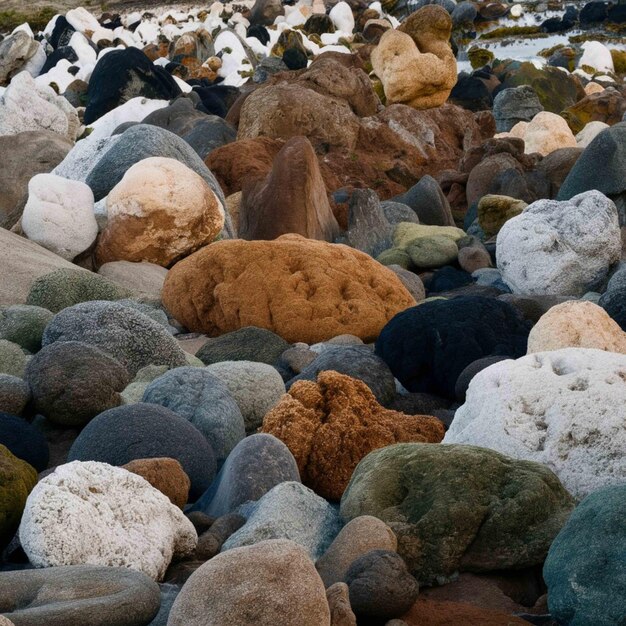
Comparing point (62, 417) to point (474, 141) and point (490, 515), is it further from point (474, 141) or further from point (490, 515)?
point (474, 141)

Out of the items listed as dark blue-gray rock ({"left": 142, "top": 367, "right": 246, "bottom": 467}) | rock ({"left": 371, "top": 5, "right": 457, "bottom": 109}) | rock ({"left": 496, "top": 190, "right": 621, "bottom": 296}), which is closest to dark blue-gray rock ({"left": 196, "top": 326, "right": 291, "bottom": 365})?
dark blue-gray rock ({"left": 142, "top": 367, "right": 246, "bottom": 467})

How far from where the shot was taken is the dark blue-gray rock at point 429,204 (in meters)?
15.3

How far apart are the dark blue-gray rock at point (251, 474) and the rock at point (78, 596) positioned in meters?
1.06

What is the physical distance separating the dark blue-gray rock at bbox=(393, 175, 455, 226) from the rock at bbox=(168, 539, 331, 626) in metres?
12.6

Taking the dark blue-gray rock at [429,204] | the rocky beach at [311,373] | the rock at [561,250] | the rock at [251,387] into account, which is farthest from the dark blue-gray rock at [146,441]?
the dark blue-gray rock at [429,204]

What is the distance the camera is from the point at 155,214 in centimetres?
→ 1088

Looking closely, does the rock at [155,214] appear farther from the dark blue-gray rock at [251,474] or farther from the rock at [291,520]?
the rock at [291,520]

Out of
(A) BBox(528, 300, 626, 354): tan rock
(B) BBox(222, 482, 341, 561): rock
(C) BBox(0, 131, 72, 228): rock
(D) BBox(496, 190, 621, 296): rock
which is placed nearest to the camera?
(B) BBox(222, 482, 341, 561): rock

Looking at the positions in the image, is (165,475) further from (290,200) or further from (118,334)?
(290,200)

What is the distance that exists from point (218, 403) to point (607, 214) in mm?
6352

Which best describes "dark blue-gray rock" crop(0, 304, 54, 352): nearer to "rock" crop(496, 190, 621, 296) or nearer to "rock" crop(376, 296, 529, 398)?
"rock" crop(376, 296, 529, 398)

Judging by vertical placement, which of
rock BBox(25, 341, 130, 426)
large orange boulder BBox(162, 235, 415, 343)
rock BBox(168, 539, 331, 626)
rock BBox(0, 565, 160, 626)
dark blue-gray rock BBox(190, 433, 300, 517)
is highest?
rock BBox(168, 539, 331, 626)

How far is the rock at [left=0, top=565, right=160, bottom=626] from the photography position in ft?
9.84

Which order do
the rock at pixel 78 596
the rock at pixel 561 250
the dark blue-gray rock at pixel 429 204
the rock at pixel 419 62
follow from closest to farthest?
the rock at pixel 78 596, the rock at pixel 561 250, the dark blue-gray rock at pixel 429 204, the rock at pixel 419 62
